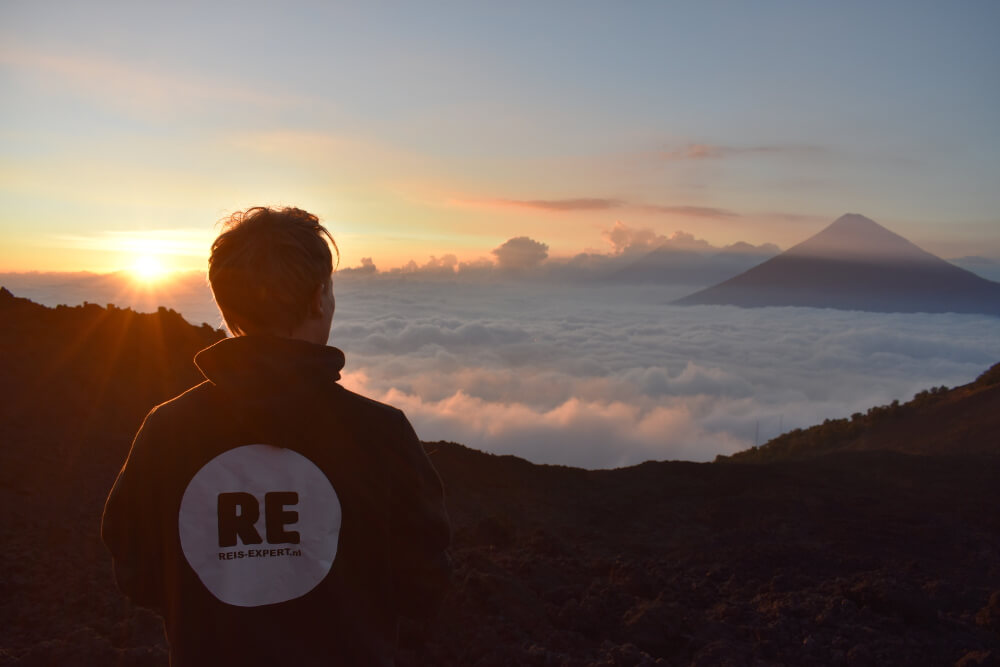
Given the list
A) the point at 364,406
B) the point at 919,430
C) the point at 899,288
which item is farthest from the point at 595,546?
the point at 899,288

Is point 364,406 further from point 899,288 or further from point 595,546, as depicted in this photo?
point 899,288

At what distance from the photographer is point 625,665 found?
4.56 m

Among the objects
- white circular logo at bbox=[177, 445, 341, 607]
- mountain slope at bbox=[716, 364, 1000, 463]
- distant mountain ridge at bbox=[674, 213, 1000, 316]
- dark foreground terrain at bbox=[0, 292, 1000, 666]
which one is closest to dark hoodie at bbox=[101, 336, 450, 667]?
white circular logo at bbox=[177, 445, 341, 607]

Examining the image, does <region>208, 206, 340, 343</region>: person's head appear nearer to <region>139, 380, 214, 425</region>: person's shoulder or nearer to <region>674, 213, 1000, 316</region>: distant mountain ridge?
<region>139, 380, 214, 425</region>: person's shoulder

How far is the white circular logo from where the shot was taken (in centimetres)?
141

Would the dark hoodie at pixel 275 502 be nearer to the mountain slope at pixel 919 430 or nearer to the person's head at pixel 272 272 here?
the person's head at pixel 272 272

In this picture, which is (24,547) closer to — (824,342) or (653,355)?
(653,355)

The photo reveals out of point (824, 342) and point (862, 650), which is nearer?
point (862, 650)

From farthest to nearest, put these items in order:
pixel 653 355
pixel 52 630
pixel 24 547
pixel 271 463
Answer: pixel 653 355, pixel 24 547, pixel 52 630, pixel 271 463

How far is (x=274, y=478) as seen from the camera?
1410 mm

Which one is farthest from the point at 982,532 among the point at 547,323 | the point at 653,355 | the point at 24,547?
the point at 547,323

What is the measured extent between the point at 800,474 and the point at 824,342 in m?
119

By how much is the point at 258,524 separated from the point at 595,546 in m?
7.01

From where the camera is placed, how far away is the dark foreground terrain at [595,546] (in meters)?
4.88
